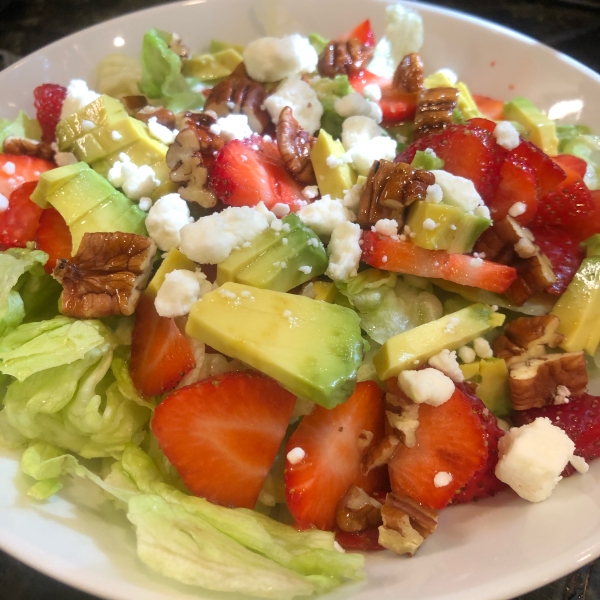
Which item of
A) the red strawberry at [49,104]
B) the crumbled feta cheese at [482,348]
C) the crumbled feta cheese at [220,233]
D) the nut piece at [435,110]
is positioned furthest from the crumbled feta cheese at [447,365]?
the red strawberry at [49,104]

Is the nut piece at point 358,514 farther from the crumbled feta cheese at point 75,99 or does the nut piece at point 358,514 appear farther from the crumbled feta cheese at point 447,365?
the crumbled feta cheese at point 75,99

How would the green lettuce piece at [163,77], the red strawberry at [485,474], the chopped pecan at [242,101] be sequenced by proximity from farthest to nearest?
the green lettuce piece at [163,77]
the chopped pecan at [242,101]
the red strawberry at [485,474]

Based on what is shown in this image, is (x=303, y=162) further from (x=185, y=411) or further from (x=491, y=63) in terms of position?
(x=491, y=63)

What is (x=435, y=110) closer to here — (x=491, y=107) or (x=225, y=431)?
(x=491, y=107)

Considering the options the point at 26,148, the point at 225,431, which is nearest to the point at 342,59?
the point at 26,148

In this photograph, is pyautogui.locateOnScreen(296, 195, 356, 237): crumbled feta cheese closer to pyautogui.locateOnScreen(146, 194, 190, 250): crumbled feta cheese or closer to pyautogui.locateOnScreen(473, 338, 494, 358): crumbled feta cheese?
pyautogui.locateOnScreen(146, 194, 190, 250): crumbled feta cheese

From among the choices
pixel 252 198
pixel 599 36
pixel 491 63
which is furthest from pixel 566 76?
pixel 252 198
